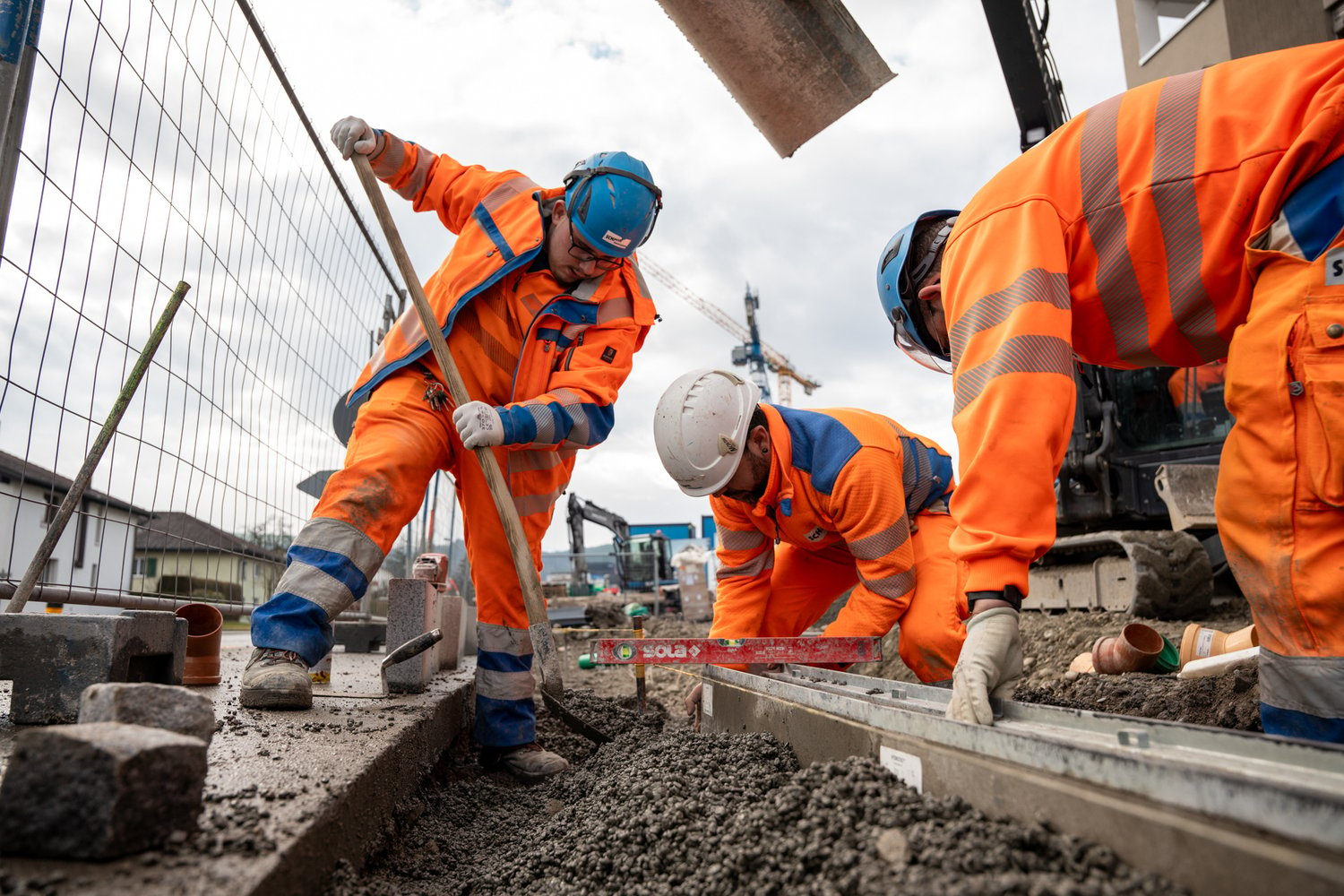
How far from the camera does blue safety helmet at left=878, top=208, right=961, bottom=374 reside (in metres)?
2.50

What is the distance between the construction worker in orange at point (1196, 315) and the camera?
149 cm

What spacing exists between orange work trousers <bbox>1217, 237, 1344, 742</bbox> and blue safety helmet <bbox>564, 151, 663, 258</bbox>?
2.09 meters

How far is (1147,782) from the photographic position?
3.24 ft

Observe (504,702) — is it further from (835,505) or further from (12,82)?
(12,82)

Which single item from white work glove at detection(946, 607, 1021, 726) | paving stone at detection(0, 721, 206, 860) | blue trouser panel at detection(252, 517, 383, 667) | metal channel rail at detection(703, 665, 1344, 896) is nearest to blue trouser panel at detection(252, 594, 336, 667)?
blue trouser panel at detection(252, 517, 383, 667)

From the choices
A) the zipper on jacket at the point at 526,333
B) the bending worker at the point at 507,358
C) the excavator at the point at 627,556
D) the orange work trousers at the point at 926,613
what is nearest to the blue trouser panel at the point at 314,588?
the bending worker at the point at 507,358

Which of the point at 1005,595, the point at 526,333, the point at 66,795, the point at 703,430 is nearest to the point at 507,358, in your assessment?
the point at 526,333

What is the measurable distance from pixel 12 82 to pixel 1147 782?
2844 mm

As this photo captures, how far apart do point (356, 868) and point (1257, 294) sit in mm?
2024

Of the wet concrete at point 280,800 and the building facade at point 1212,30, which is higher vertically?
the building facade at point 1212,30

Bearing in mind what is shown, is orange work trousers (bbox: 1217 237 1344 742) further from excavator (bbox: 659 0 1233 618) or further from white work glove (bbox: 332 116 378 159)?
excavator (bbox: 659 0 1233 618)

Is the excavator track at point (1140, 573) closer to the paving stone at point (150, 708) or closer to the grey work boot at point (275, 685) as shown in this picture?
the grey work boot at point (275, 685)

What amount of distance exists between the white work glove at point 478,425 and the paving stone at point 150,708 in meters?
1.47

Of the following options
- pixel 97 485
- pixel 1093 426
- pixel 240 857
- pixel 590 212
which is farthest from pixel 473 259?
pixel 1093 426
